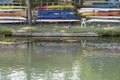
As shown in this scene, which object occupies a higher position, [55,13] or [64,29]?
[55,13]

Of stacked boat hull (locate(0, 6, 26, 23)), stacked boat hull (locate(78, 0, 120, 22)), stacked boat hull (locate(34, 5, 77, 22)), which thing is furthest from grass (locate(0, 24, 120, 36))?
stacked boat hull (locate(78, 0, 120, 22))

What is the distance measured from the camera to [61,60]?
14.2 metres

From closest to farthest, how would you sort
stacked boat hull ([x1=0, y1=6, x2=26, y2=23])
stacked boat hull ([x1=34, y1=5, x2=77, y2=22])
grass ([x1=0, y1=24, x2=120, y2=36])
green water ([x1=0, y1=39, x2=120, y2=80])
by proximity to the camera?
1. green water ([x1=0, y1=39, x2=120, y2=80])
2. grass ([x1=0, y1=24, x2=120, y2=36])
3. stacked boat hull ([x1=0, y1=6, x2=26, y2=23])
4. stacked boat hull ([x1=34, y1=5, x2=77, y2=22])

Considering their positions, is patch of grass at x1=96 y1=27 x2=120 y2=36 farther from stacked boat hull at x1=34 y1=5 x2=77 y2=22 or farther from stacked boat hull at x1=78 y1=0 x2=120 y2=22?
stacked boat hull at x1=34 y1=5 x2=77 y2=22

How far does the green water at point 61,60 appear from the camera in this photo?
11.9 metres

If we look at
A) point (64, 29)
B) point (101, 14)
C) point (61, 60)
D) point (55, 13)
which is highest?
point (55, 13)

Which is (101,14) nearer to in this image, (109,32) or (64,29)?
(64,29)

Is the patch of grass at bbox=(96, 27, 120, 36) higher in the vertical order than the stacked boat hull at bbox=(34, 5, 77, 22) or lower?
lower

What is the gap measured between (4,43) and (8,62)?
3279mm

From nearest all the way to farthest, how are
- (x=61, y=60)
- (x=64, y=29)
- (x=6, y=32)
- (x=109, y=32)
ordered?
1. (x=61, y=60)
2. (x=6, y=32)
3. (x=109, y=32)
4. (x=64, y=29)

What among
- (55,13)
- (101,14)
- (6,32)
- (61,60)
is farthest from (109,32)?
(61,60)

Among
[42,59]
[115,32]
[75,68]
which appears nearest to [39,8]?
[115,32]

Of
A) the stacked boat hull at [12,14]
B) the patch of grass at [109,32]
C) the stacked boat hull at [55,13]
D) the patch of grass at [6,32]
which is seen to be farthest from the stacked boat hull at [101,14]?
the patch of grass at [6,32]

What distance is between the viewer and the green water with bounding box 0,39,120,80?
1191cm
